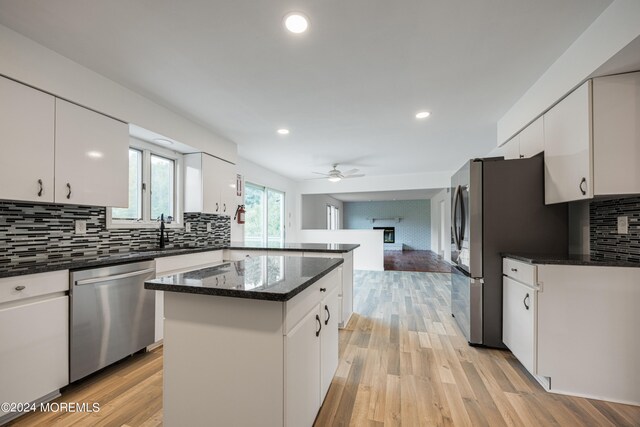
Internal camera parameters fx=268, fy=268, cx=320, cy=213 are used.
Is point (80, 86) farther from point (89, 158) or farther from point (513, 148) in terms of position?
point (513, 148)

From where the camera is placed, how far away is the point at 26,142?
181cm

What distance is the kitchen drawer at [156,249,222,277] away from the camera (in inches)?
102

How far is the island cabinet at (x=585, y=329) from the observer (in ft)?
5.68

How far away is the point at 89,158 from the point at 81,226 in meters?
0.63

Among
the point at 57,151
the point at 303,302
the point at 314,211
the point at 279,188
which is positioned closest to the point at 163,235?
the point at 57,151

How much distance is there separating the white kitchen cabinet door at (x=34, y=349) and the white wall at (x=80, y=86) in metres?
1.51

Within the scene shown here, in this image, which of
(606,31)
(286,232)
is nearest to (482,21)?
(606,31)

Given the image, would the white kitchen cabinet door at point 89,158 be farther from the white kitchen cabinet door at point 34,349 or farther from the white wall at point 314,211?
the white wall at point 314,211

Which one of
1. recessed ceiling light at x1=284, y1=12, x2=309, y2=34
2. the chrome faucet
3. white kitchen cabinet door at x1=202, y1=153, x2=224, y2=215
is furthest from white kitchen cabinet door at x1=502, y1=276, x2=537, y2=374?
the chrome faucet

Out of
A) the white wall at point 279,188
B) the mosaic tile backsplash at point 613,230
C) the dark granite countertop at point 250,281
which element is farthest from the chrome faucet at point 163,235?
the mosaic tile backsplash at point 613,230

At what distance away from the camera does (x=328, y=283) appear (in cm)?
182

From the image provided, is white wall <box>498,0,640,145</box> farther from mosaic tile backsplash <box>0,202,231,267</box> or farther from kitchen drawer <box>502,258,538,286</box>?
mosaic tile backsplash <box>0,202,231,267</box>

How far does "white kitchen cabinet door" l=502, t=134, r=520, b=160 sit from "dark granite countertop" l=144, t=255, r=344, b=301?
→ 8.06 ft

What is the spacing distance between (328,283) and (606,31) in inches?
88.6
